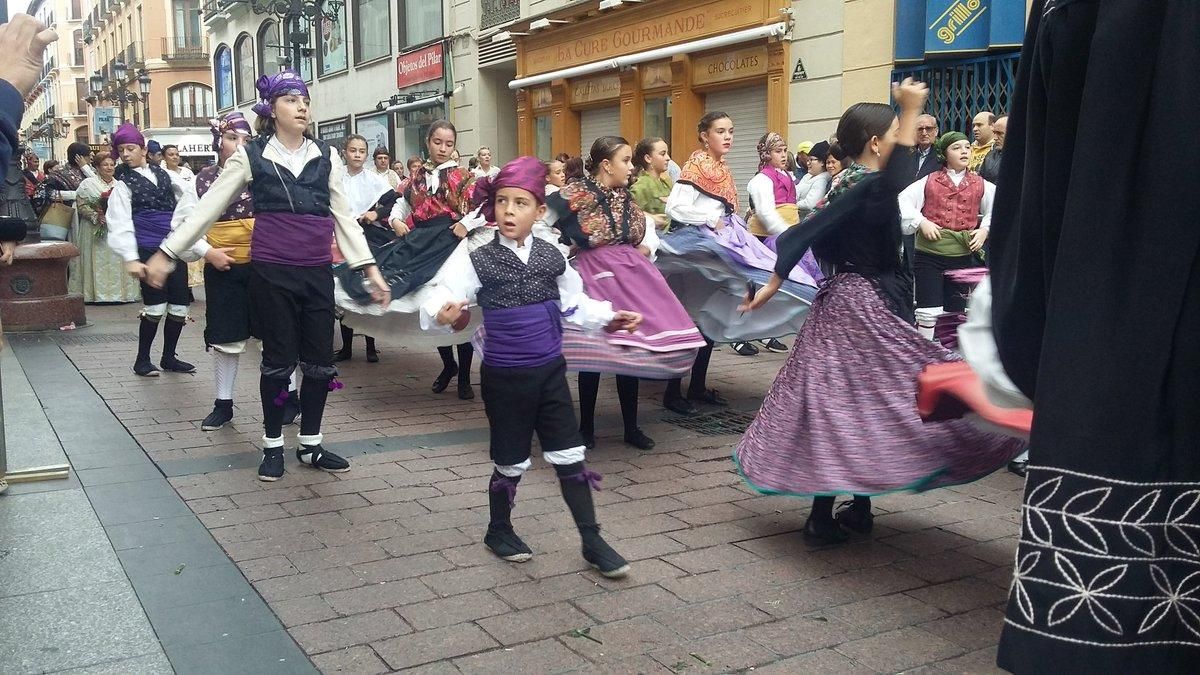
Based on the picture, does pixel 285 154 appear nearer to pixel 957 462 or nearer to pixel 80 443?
pixel 80 443

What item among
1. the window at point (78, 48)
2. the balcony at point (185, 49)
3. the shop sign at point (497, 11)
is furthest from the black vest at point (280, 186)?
the window at point (78, 48)

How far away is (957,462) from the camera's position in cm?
409

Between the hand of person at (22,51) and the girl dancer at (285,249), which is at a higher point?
the hand of person at (22,51)

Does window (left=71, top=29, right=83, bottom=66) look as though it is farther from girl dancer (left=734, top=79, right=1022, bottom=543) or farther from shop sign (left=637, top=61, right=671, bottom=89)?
girl dancer (left=734, top=79, right=1022, bottom=543)

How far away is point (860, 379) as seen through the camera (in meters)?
4.39

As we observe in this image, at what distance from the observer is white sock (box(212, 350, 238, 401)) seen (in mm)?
7000

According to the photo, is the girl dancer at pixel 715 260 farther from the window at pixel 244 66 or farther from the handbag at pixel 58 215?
the window at pixel 244 66

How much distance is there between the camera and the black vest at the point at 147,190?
29.2 ft

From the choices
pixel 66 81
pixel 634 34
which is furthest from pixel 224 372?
pixel 66 81

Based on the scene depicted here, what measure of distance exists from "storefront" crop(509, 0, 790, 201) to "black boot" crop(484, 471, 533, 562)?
11.3 metres

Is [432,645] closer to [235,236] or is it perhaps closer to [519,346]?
[519,346]

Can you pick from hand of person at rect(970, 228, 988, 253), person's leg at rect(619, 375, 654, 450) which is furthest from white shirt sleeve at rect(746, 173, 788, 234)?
hand of person at rect(970, 228, 988, 253)

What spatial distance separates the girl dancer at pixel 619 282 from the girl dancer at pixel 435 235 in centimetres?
158

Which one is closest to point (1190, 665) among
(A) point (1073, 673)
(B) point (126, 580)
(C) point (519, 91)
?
(A) point (1073, 673)
